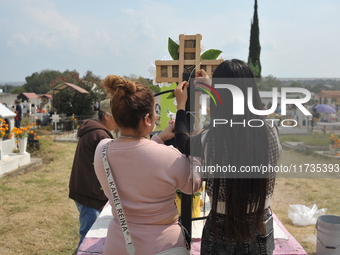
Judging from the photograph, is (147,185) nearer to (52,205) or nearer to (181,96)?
(181,96)

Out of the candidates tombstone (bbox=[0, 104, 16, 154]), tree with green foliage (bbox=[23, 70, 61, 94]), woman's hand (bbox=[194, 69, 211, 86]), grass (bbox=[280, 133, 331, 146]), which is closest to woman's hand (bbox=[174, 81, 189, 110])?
woman's hand (bbox=[194, 69, 211, 86])

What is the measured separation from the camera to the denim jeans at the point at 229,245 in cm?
141

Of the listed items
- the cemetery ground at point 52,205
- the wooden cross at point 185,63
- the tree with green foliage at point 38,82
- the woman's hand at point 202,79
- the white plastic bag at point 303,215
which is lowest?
the cemetery ground at point 52,205

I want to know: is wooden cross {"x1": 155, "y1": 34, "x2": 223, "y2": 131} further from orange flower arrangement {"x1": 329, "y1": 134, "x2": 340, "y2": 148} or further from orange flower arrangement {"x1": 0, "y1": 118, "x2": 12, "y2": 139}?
orange flower arrangement {"x1": 329, "y1": 134, "x2": 340, "y2": 148}

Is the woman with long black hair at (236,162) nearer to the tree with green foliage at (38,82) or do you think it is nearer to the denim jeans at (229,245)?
the denim jeans at (229,245)

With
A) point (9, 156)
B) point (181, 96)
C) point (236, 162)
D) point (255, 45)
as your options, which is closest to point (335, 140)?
point (9, 156)

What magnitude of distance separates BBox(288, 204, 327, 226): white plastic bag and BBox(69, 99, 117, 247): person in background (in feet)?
10.2

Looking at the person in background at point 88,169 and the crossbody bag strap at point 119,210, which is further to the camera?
the person in background at point 88,169

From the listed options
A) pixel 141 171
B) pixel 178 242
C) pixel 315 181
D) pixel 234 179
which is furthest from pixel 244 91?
pixel 315 181

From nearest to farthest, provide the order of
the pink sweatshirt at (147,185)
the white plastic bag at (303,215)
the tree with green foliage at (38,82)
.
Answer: the pink sweatshirt at (147,185) → the white plastic bag at (303,215) → the tree with green foliage at (38,82)

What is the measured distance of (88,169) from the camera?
2.96m

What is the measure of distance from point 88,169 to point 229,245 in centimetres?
187

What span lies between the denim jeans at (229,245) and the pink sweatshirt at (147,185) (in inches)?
5.6

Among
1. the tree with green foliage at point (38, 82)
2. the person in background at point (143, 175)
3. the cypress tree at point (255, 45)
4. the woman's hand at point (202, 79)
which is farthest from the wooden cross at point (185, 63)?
the tree with green foliage at point (38, 82)
